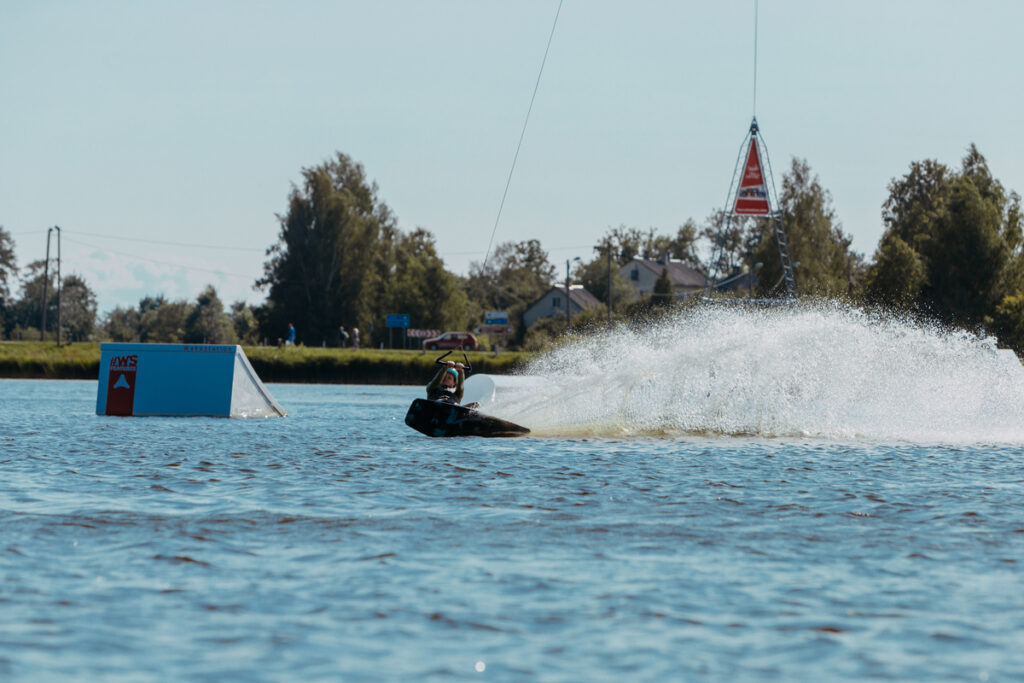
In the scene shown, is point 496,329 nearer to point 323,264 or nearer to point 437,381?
point 323,264

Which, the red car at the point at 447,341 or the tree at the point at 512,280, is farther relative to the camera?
the tree at the point at 512,280

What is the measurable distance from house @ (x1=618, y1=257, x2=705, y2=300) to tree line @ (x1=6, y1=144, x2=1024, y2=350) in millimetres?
3007

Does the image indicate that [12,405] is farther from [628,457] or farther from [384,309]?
[384,309]

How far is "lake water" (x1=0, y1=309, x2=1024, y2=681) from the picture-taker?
6000mm

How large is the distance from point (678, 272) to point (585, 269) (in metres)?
15.4

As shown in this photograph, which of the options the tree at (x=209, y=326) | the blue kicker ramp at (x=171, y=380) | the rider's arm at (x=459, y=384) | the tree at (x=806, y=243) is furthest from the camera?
the tree at (x=209, y=326)

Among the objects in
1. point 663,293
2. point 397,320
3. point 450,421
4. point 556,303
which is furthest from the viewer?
point 556,303

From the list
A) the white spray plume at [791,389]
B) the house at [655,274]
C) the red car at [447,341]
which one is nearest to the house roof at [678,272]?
the house at [655,274]

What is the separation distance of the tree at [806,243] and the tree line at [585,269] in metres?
0.14

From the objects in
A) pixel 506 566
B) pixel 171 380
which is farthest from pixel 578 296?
pixel 506 566

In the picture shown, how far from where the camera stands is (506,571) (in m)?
8.08

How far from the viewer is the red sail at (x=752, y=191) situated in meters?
57.1

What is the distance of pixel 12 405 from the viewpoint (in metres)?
30.9

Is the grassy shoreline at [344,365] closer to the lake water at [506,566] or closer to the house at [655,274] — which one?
the lake water at [506,566]
